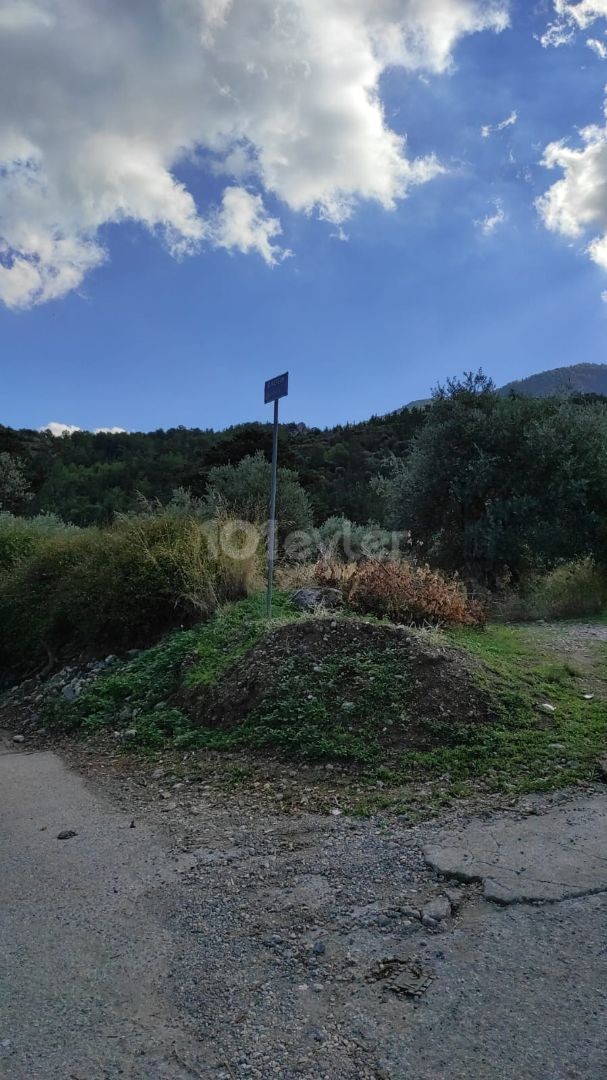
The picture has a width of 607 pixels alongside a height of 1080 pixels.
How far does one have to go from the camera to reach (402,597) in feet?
25.8

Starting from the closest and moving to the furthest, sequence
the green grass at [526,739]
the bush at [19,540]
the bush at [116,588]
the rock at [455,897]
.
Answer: the rock at [455,897]
the green grass at [526,739]
the bush at [116,588]
the bush at [19,540]

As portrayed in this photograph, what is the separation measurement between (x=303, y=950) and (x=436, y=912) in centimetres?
60

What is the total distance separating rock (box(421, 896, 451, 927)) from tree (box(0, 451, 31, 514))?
3075 centimetres

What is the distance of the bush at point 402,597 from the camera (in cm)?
780

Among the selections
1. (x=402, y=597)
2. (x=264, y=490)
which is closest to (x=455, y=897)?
(x=402, y=597)

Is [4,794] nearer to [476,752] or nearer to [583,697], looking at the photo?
[476,752]

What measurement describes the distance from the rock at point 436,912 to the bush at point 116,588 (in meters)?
5.80

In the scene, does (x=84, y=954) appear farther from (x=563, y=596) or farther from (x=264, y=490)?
(x=264, y=490)

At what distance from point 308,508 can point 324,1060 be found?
67.8 ft

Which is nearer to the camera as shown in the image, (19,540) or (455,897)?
(455,897)

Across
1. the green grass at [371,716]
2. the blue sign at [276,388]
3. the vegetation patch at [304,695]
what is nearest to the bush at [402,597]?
the green grass at [371,716]

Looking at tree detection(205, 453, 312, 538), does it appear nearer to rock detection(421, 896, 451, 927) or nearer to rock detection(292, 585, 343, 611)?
rock detection(292, 585, 343, 611)

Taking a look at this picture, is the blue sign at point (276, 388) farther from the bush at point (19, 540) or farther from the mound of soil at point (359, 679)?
the bush at point (19, 540)

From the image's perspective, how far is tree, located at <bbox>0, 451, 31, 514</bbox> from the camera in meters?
30.7
